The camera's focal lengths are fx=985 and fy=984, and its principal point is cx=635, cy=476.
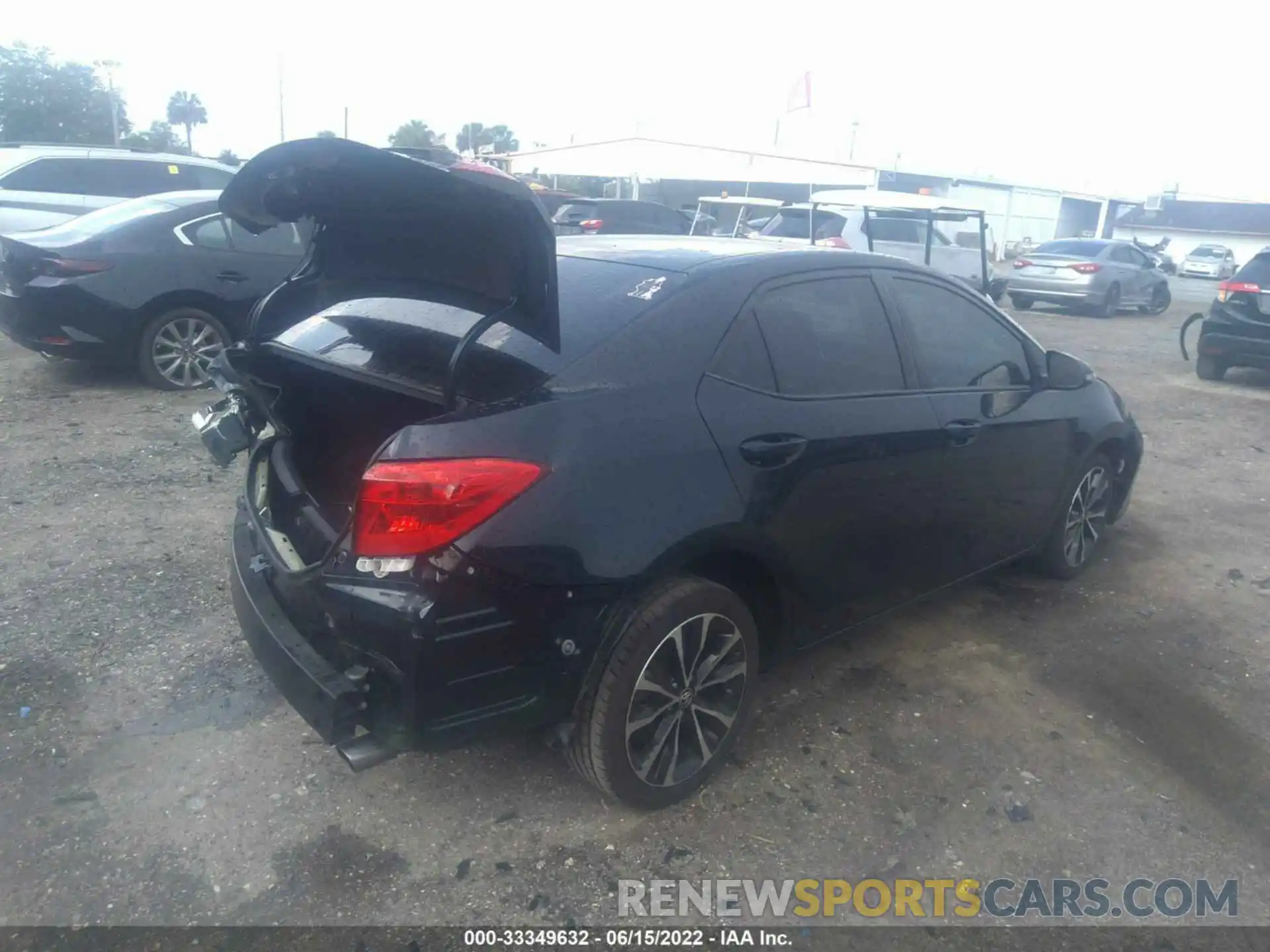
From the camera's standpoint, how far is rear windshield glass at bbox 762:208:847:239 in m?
15.1

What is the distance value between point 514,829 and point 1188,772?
7.71ft

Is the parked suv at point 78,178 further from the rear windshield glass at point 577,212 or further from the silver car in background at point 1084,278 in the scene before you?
the silver car in background at point 1084,278

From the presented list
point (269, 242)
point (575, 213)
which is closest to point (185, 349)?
point (269, 242)

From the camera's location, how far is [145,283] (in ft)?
23.8

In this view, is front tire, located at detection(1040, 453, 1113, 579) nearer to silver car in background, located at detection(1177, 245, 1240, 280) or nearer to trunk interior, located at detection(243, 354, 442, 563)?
trunk interior, located at detection(243, 354, 442, 563)

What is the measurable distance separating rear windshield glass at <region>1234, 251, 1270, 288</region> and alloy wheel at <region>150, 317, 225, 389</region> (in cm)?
997

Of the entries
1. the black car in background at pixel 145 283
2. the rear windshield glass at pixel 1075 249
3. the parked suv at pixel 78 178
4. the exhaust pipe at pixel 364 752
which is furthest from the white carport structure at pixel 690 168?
the exhaust pipe at pixel 364 752

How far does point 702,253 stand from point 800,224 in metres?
12.9

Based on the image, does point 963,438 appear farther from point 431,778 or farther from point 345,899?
point 345,899

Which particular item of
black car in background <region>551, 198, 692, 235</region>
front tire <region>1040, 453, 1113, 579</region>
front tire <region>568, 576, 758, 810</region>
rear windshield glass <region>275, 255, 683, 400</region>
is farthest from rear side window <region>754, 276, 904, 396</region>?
black car in background <region>551, 198, 692, 235</region>

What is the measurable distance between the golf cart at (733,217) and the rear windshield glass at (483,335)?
1394 centimetres

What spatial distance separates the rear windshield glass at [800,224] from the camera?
15055mm

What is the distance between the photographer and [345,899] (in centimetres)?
268

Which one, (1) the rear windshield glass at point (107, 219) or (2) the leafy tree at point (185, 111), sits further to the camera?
(2) the leafy tree at point (185, 111)
